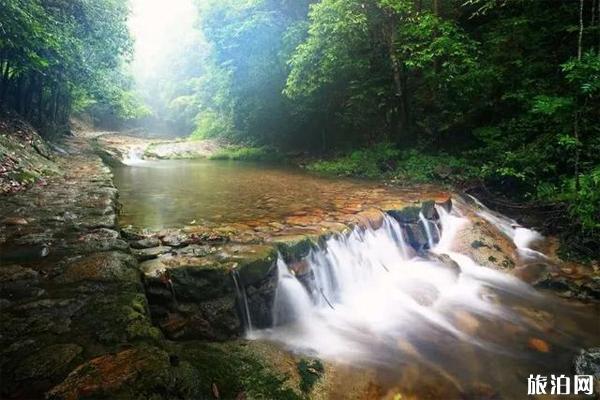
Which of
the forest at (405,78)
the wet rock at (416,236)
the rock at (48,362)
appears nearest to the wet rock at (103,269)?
the rock at (48,362)

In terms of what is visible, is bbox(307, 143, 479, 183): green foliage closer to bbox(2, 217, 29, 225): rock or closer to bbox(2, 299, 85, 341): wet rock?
bbox(2, 217, 29, 225): rock

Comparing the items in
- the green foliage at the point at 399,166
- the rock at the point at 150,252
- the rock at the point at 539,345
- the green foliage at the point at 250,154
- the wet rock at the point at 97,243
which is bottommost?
Result: the rock at the point at 539,345

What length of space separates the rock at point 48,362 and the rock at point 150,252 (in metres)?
1.76

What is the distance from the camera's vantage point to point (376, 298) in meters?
5.53

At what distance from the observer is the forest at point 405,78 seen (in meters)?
7.56

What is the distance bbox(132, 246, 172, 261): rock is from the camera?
13.8 feet

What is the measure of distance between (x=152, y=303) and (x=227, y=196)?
4.76m

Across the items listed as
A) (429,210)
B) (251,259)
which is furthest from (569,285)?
(251,259)

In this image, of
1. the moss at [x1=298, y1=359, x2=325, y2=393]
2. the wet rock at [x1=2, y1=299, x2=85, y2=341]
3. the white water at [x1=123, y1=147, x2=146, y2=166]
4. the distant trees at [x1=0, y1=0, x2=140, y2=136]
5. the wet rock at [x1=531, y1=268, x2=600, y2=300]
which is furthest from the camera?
the white water at [x1=123, y1=147, x2=146, y2=166]

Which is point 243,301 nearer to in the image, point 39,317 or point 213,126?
point 39,317

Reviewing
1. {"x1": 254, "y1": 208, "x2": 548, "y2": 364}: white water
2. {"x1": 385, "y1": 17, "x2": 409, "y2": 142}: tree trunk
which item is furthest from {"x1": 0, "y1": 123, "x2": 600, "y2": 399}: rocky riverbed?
{"x1": 385, "y1": 17, "x2": 409, "y2": 142}: tree trunk

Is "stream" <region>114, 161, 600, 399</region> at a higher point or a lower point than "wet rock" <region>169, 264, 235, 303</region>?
lower

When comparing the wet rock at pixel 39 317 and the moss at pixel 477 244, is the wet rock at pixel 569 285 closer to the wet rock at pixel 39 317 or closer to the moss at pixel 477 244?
the moss at pixel 477 244

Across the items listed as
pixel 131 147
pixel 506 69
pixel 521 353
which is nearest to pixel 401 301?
pixel 521 353
